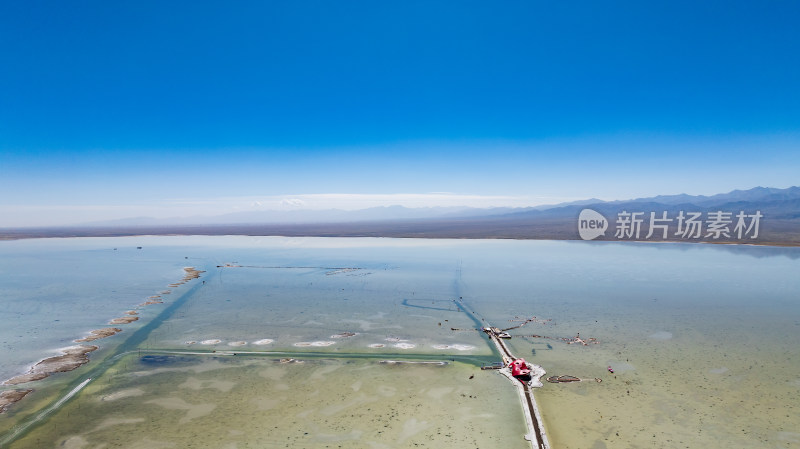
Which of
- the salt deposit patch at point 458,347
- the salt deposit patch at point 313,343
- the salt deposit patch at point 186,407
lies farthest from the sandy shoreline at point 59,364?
the salt deposit patch at point 458,347

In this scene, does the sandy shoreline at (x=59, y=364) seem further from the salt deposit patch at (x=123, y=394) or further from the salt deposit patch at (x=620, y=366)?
the salt deposit patch at (x=620, y=366)

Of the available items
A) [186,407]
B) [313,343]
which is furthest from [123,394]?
[313,343]

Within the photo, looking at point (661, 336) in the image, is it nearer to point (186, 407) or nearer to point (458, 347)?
point (458, 347)

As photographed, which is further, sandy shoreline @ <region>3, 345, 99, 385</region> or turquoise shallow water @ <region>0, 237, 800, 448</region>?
sandy shoreline @ <region>3, 345, 99, 385</region>

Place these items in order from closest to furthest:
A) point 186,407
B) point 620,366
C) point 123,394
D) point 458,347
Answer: point 186,407 < point 123,394 < point 620,366 < point 458,347

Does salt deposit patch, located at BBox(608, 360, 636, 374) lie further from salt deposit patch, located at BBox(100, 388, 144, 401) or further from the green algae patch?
salt deposit patch, located at BBox(100, 388, 144, 401)

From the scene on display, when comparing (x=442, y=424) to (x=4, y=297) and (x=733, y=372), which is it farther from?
(x=4, y=297)

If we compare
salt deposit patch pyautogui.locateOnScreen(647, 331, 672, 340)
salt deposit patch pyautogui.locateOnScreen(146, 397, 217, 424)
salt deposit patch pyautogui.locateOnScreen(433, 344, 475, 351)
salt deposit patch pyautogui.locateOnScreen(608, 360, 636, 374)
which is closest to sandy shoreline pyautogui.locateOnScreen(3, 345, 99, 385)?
salt deposit patch pyautogui.locateOnScreen(146, 397, 217, 424)

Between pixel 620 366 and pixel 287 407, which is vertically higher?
pixel 287 407
